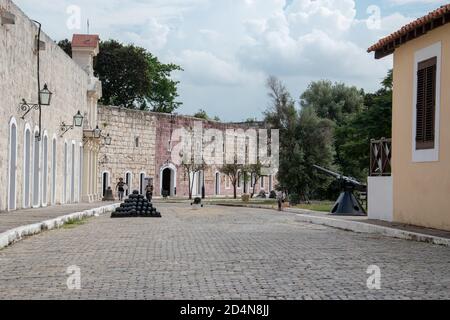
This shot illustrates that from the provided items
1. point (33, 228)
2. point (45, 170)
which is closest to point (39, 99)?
point (45, 170)

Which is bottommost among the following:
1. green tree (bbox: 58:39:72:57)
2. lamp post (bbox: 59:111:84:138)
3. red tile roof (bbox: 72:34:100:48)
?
lamp post (bbox: 59:111:84:138)

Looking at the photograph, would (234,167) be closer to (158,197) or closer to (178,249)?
(158,197)

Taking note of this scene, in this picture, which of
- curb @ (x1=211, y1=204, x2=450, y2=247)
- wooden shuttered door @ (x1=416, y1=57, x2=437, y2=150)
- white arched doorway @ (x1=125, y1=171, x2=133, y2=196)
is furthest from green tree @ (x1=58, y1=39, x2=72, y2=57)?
wooden shuttered door @ (x1=416, y1=57, x2=437, y2=150)

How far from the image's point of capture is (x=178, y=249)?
44.8ft

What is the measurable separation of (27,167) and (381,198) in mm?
11888

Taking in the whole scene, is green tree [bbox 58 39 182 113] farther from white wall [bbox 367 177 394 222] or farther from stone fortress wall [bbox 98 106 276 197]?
white wall [bbox 367 177 394 222]

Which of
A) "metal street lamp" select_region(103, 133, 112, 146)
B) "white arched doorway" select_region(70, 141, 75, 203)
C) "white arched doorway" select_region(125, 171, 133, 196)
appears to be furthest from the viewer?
"white arched doorway" select_region(125, 171, 133, 196)

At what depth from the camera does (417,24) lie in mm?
18219

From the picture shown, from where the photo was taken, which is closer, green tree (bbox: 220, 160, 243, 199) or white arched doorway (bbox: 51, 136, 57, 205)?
white arched doorway (bbox: 51, 136, 57, 205)

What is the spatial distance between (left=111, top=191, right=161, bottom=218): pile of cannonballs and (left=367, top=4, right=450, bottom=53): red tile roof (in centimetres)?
1003

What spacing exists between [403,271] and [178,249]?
4364 millimetres

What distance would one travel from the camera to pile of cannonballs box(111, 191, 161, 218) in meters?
27.3

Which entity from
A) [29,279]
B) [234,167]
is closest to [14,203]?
[29,279]
